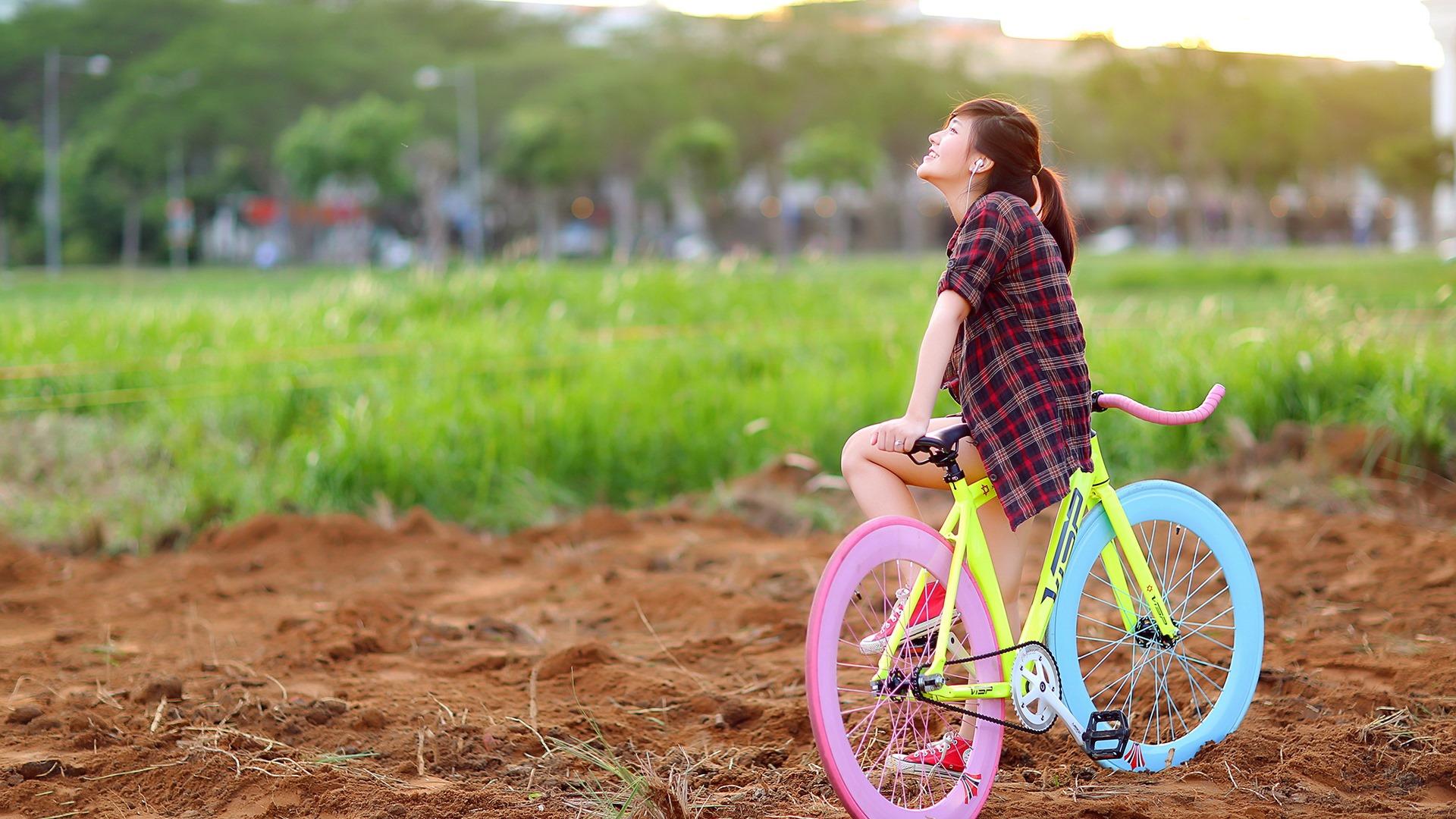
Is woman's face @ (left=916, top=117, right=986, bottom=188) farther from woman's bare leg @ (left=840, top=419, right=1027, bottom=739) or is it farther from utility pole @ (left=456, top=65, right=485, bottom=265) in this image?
utility pole @ (left=456, top=65, right=485, bottom=265)

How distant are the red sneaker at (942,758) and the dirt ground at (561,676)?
214 millimetres

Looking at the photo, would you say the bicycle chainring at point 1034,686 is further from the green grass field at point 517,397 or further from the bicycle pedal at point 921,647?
the green grass field at point 517,397

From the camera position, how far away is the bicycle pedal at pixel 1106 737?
9.51 feet

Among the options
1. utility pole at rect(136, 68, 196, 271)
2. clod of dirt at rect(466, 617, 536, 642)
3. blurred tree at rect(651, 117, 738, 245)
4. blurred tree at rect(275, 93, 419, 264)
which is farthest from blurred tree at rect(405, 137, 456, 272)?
clod of dirt at rect(466, 617, 536, 642)

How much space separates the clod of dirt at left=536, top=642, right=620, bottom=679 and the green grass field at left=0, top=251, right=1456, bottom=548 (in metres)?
2.35

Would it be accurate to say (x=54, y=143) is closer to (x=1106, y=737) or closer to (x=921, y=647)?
(x=921, y=647)

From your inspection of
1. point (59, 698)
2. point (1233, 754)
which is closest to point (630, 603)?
point (59, 698)

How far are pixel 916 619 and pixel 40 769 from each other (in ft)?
6.98

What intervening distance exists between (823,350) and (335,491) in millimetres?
3877

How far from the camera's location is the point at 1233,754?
3.12 meters

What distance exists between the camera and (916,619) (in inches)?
106

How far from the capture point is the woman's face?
2.74 metres

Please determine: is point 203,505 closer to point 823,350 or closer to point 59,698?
point 59,698

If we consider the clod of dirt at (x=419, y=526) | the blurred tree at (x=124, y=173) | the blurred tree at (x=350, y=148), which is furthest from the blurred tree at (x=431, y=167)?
the clod of dirt at (x=419, y=526)
